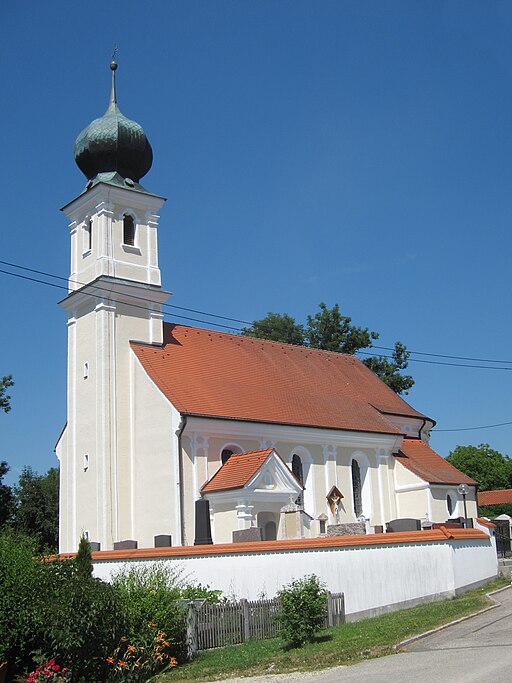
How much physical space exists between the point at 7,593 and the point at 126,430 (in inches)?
631

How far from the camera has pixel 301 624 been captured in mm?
15094

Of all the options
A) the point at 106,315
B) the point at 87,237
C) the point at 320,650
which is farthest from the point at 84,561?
the point at 87,237

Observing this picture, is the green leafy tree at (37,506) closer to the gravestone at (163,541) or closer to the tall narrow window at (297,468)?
the tall narrow window at (297,468)

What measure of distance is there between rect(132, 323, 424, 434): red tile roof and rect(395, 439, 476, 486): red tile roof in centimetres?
144

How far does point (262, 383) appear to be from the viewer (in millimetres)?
33188

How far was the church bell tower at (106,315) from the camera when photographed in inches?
1134

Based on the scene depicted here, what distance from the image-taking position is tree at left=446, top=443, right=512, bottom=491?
266ft

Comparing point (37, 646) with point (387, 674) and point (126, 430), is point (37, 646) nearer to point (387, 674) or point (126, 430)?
point (387, 674)

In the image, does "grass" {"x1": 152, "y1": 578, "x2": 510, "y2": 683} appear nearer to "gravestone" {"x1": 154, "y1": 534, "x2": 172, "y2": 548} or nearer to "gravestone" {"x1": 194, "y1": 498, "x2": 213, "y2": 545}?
"gravestone" {"x1": 194, "y1": 498, "x2": 213, "y2": 545}

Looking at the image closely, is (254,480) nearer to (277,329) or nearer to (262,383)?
(262,383)

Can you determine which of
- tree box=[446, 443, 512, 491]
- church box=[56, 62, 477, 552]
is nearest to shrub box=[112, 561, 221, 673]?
church box=[56, 62, 477, 552]

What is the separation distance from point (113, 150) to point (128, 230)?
3.15m

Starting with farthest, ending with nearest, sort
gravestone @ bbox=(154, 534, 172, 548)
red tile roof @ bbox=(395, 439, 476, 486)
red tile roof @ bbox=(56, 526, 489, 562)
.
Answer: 1. red tile roof @ bbox=(395, 439, 476, 486)
2. gravestone @ bbox=(154, 534, 172, 548)
3. red tile roof @ bbox=(56, 526, 489, 562)

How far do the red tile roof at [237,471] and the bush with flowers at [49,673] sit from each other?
528 inches
